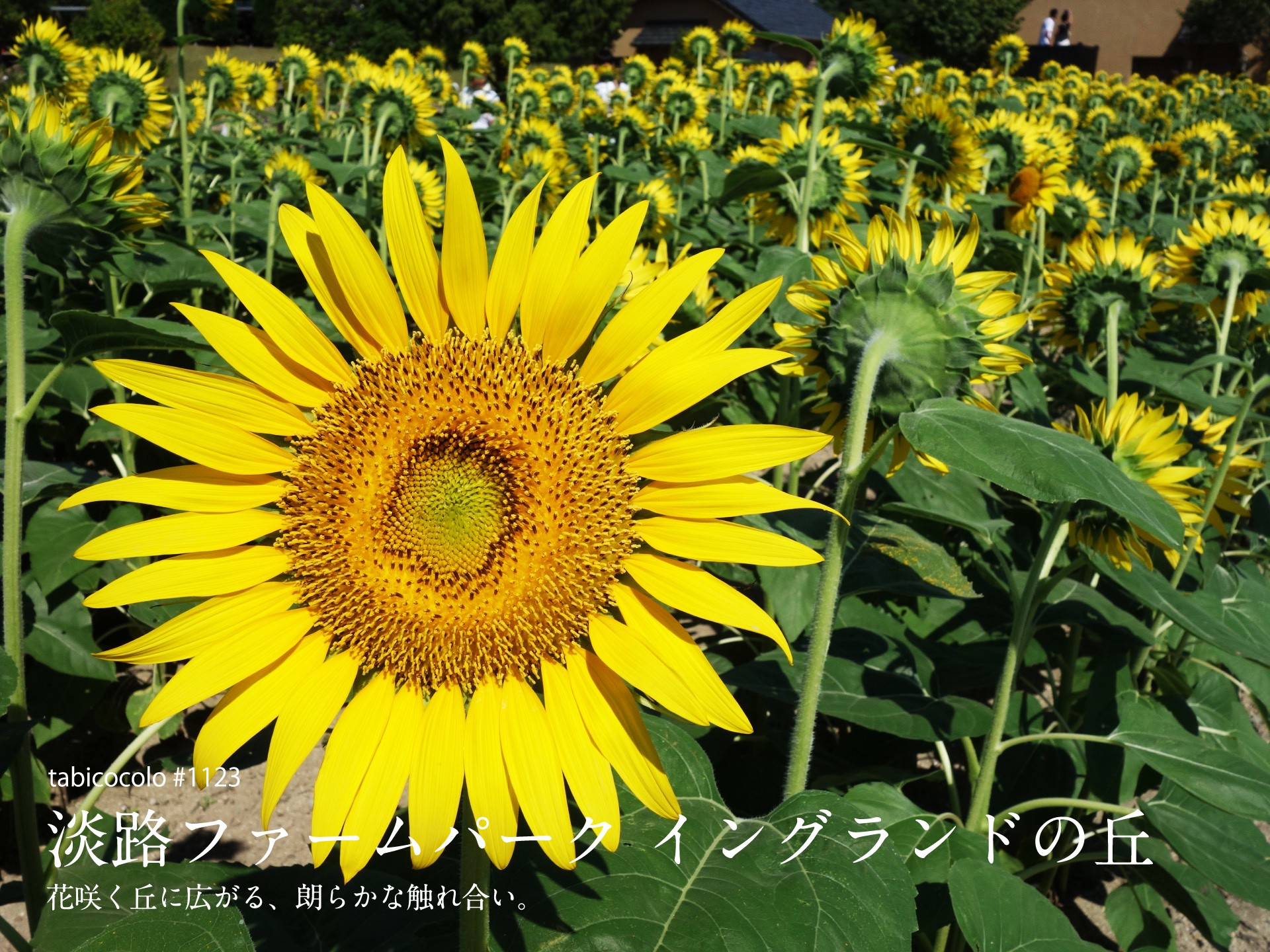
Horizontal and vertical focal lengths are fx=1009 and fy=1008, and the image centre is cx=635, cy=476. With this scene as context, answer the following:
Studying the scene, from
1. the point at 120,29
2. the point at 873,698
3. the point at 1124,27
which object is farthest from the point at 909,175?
the point at 1124,27

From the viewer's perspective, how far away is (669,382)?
3.44 ft

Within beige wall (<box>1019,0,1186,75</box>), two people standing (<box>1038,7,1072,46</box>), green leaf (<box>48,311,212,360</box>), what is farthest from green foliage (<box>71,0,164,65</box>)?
beige wall (<box>1019,0,1186,75</box>)

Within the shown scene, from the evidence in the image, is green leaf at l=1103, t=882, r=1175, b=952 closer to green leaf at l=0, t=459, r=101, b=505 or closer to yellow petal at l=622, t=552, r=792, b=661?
yellow petal at l=622, t=552, r=792, b=661

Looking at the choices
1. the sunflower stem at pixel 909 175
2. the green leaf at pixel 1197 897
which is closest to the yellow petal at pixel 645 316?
the green leaf at pixel 1197 897

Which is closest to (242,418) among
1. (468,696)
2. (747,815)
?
(468,696)

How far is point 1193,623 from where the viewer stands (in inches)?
60.6

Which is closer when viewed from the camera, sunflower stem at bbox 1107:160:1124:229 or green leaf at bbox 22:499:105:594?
green leaf at bbox 22:499:105:594

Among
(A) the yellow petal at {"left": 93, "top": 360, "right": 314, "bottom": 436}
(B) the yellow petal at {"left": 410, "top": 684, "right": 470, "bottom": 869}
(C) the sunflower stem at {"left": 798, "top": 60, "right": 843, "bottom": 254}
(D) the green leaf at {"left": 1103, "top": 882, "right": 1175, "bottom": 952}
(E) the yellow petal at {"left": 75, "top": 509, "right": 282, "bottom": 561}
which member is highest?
(C) the sunflower stem at {"left": 798, "top": 60, "right": 843, "bottom": 254}

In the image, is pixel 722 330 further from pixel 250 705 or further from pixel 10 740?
pixel 10 740

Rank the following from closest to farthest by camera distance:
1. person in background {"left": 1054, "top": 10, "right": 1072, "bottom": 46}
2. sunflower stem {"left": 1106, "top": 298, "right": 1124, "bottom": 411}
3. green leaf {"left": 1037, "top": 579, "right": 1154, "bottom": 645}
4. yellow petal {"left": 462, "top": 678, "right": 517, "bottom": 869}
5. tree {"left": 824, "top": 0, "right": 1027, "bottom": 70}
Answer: yellow petal {"left": 462, "top": 678, "right": 517, "bottom": 869}, green leaf {"left": 1037, "top": 579, "right": 1154, "bottom": 645}, sunflower stem {"left": 1106, "top": 298, "right": 1124, "bottom": 411}, tree {"left": 824, "top": 0, "right": 1027, "bottom": 70}, person in background {"left": 1054, "top": 10, "right": 1072, "bottom": 46}

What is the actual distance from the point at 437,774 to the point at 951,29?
23.1 metres

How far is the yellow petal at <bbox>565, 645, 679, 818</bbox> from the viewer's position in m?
1.02

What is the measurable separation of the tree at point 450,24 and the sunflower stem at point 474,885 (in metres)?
18.5

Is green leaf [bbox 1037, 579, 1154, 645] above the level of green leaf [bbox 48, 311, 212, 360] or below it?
below
